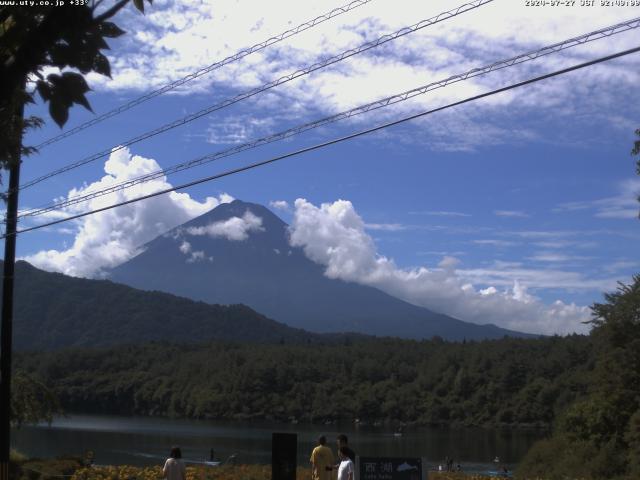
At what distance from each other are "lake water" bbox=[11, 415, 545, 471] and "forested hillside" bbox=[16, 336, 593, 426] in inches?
341

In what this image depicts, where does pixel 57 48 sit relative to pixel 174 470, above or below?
above

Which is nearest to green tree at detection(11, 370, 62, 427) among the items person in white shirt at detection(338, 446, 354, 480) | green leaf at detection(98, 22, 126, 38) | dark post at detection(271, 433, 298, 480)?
dark post at detection(271, 433, 298, 480)

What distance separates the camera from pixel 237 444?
Result: 77.9m

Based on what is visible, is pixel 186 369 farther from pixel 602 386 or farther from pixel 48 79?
pixel 48 79

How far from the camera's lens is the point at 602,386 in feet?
111

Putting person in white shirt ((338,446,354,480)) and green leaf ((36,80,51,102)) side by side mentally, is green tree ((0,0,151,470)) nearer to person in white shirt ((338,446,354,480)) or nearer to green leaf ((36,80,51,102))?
green leaf ((36,80,51,102))

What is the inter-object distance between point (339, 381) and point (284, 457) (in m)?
132

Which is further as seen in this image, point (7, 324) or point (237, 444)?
point (237, 444)

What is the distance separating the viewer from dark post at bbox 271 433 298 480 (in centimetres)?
1342

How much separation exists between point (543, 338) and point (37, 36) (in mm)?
144769

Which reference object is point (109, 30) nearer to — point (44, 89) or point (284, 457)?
point (44, 89)

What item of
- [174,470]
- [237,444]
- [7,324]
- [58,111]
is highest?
[58,111]

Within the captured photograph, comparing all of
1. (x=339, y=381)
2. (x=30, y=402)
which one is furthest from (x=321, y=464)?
(x=339, y=381)

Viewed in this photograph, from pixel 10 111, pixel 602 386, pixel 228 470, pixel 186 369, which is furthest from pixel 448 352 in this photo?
pixel 10 111
